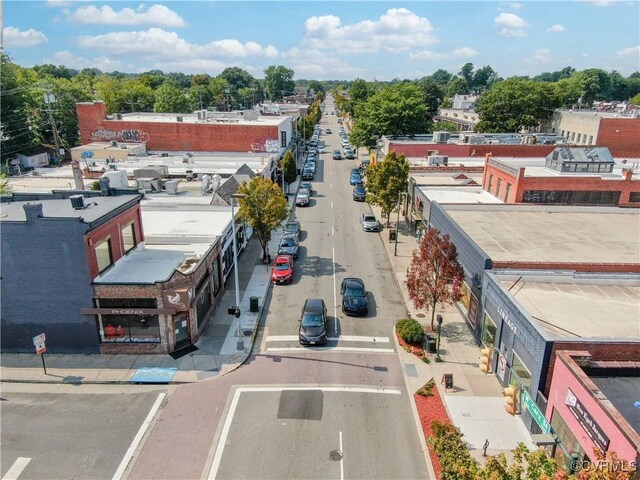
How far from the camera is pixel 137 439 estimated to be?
681 inches

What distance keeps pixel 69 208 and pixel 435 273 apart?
69.7 feet

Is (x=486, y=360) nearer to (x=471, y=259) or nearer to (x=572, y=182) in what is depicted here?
(x=471, y=259)

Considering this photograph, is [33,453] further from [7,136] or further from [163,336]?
[7,136]

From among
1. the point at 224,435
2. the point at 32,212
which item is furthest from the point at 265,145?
the point at 224,435

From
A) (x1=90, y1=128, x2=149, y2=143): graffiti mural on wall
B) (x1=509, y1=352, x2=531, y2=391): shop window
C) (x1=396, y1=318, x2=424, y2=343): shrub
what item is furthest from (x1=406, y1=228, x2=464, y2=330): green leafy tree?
(x1=90, y1=128, x2=149, y2=143): graffiti mural on wall

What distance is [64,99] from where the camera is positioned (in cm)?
7819

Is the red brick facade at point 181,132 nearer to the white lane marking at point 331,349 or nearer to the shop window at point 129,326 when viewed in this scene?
the shop window at point 129,326

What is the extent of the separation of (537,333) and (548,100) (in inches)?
3136

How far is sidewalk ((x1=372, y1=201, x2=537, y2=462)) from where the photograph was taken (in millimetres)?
17453

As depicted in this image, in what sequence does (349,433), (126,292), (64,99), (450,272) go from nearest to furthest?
(349,433) < (126,292) < (450,272) < (64,99)

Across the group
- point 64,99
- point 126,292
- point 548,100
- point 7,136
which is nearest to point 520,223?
point 126,292

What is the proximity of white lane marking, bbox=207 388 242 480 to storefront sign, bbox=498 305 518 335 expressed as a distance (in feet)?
42.2

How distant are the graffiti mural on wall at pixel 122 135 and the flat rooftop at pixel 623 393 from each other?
204 feet

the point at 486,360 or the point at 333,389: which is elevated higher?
the point at 486,360
